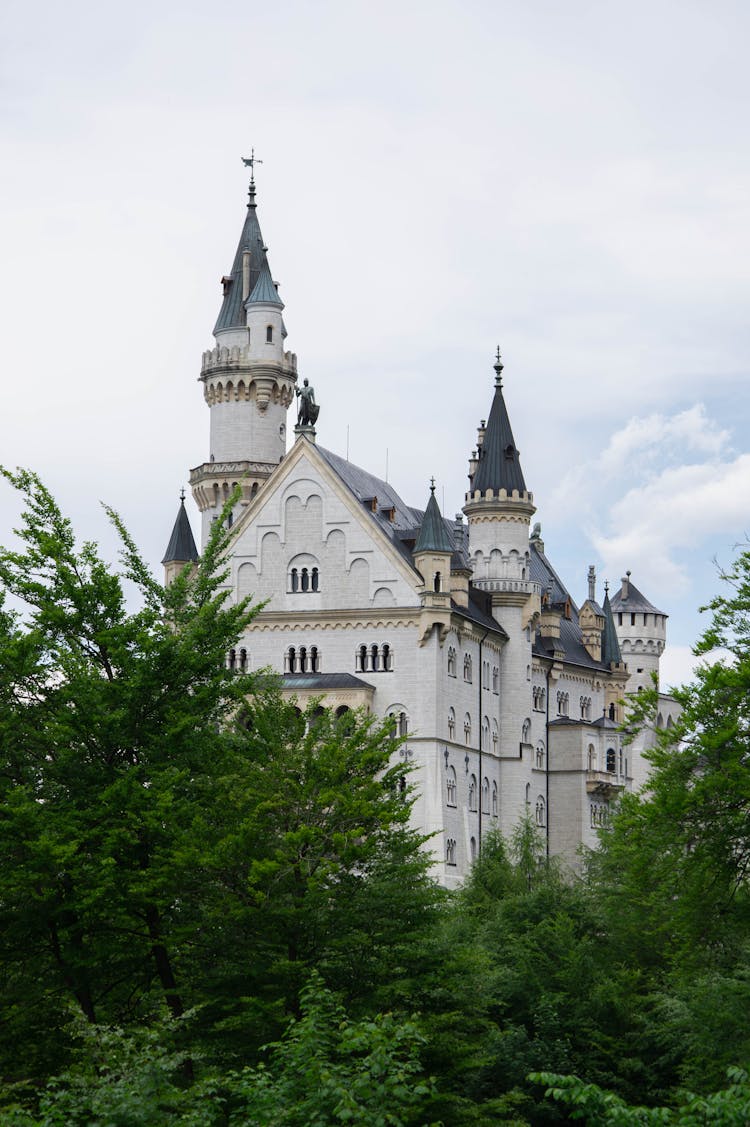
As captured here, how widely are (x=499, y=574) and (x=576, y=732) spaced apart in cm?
1357

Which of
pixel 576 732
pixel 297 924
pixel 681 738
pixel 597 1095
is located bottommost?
pixel 597 1095

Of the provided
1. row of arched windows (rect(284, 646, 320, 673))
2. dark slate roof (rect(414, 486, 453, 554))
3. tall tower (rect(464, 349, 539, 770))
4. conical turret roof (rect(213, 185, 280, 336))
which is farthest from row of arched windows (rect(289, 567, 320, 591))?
conical turret roof (rect(213, 185, 280, 336))

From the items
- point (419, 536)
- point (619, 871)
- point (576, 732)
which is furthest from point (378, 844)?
point (576, 732)

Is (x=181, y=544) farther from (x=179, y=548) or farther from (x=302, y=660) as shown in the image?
(x=302, y=660)

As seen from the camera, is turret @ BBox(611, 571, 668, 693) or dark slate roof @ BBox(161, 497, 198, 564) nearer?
dark slate roof @ BBox(161, 497, 198, 564)

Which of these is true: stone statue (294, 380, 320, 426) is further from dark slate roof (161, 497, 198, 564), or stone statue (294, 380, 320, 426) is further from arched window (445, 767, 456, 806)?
arched window (445, 767, 456, 806)

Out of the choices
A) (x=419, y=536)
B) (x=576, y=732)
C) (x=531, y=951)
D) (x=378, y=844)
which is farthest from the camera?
(x=576, y=732)

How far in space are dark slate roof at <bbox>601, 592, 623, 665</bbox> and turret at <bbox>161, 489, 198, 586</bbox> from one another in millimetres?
33420

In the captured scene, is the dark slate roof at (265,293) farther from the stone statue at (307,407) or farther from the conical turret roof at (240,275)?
the stone statue at (307,407)

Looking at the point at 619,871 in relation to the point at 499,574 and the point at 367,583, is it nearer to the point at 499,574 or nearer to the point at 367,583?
the point at 367,583

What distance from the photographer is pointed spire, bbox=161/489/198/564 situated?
108 metres

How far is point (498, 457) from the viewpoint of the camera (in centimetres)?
10962

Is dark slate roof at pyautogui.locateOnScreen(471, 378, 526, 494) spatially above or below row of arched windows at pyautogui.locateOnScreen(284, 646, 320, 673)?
above

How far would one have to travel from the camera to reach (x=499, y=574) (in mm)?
109250
